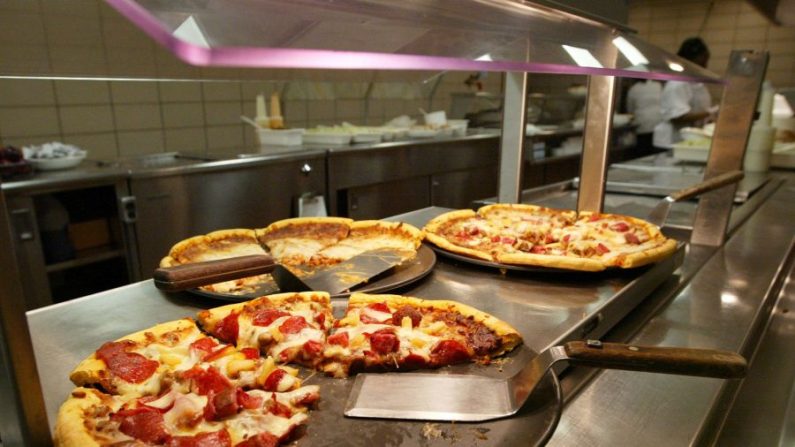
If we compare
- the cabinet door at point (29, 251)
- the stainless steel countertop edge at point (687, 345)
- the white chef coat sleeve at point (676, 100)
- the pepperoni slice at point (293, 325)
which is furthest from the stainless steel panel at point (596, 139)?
the white chef coat sleeve at point (676, 100)

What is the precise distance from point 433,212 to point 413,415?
4.86ft

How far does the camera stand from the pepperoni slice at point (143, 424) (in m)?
0.80

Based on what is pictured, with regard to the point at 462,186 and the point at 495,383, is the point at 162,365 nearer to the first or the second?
the point at 495,383

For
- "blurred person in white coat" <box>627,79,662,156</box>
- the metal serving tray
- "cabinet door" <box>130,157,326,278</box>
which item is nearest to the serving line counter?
the metal serving tray

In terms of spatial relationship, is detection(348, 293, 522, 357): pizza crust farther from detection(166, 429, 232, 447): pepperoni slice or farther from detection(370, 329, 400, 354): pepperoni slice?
detection(166, 429, 232, 447): pepperoni slice

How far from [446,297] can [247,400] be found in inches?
24.5

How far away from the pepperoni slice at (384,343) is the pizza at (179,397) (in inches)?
6.1

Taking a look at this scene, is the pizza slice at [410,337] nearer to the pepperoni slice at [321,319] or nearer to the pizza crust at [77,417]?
the pepperoni slice at [321,319]

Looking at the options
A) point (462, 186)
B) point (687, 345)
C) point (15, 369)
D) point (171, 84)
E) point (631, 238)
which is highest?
point (171, 84)

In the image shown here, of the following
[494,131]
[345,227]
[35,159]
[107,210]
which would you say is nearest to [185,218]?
[107,210]

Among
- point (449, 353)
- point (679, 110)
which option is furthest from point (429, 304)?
point (679, 110)

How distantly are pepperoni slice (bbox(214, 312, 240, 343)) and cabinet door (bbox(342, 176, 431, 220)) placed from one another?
10.4 feet

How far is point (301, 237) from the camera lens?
1.86m

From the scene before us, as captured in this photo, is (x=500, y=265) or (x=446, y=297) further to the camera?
(x=500, y=265)
